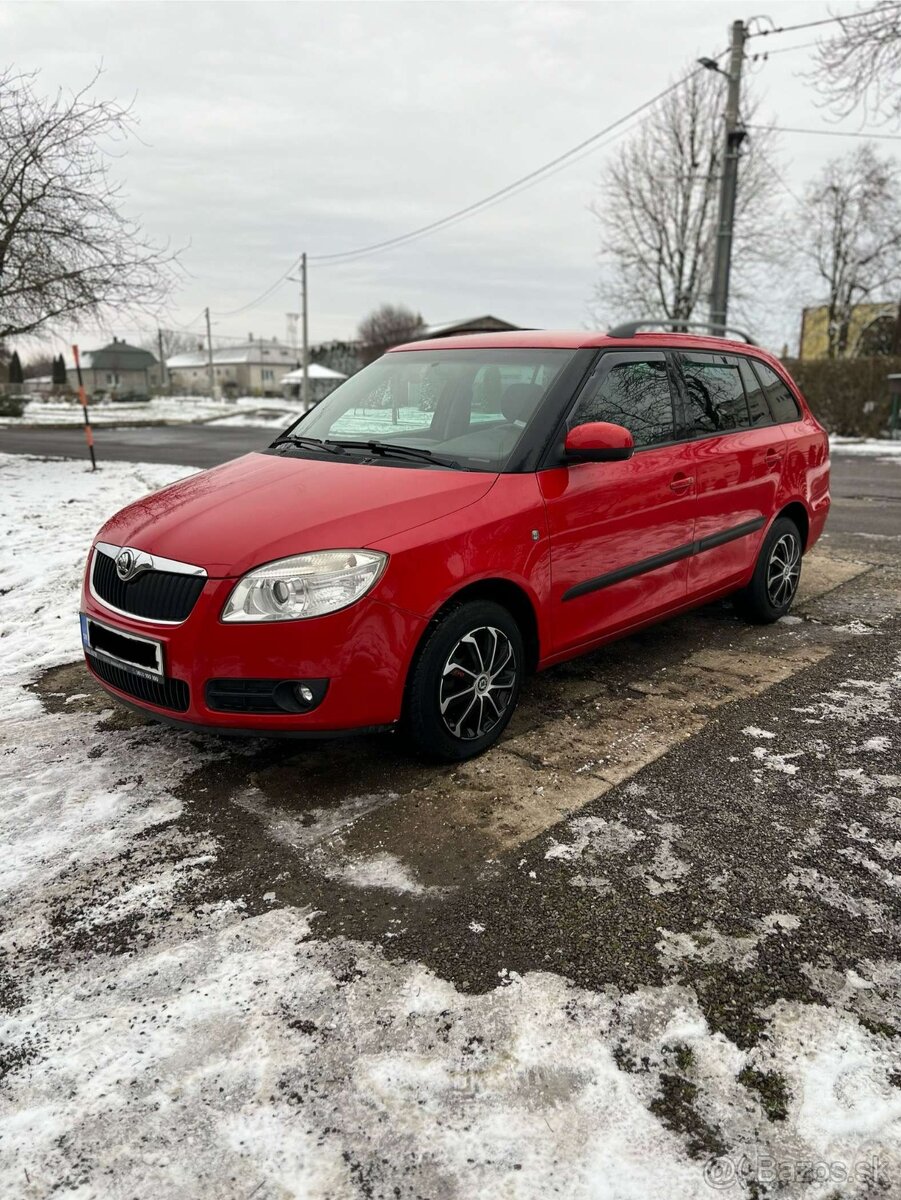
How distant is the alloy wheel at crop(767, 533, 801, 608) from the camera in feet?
16.7

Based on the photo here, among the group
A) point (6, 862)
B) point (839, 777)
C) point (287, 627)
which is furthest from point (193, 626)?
point (839, 777)

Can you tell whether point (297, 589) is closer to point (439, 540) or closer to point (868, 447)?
point (439, 540)

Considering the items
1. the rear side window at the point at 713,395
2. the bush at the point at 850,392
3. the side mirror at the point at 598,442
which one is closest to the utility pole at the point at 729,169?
the bush at the point at 850,392

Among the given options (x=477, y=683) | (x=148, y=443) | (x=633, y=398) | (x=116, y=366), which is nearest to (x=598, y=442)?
(x=633, y=398)

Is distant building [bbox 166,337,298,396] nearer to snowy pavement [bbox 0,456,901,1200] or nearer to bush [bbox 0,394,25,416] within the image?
bush [bbox 0,394,25,416]

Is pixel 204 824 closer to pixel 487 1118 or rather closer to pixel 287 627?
pixel 287 627

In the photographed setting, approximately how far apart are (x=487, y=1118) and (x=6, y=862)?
5.96ft

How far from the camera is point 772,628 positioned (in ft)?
16.9

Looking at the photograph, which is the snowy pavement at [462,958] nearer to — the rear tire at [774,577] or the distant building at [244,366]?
the rear tire at [774,577]

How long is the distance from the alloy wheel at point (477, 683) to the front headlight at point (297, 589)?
0.50m

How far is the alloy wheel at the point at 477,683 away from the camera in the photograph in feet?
10.4

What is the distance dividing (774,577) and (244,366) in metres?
111

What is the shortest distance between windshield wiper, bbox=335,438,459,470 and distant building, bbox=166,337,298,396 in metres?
103

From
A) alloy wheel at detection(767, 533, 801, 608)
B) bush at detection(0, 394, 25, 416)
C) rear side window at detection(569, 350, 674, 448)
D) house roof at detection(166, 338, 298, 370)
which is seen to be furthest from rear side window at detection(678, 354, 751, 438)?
house roof at detection(166, 338, 298, 370)
